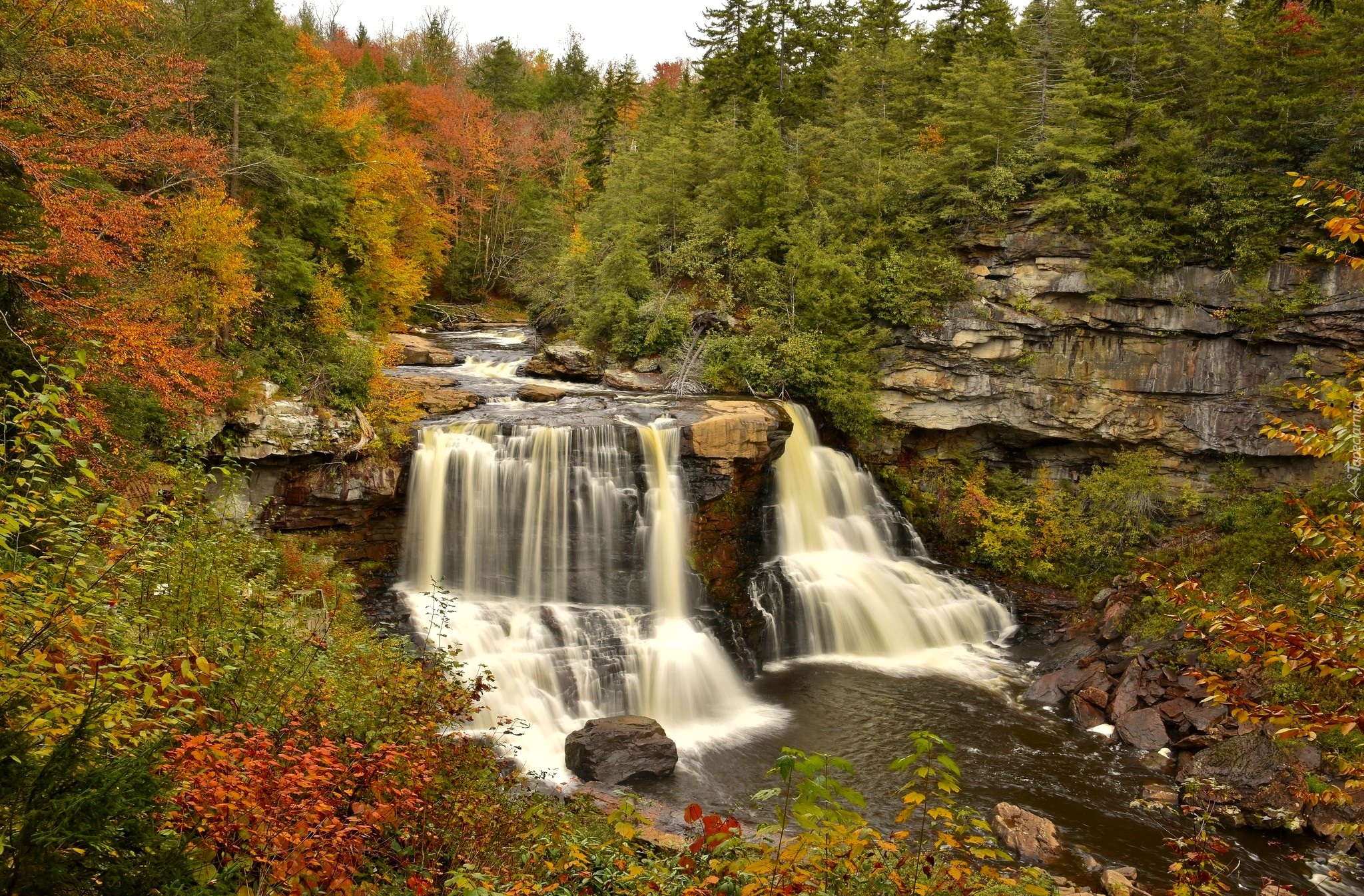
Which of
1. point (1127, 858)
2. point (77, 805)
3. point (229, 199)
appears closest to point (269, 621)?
point (77, 805)

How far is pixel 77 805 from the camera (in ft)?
7.43

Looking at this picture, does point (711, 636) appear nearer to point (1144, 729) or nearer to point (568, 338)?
point (1144, 729)

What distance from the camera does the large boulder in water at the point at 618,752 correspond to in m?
11.0

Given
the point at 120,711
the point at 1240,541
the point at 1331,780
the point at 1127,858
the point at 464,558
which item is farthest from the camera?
the point at 1240,541

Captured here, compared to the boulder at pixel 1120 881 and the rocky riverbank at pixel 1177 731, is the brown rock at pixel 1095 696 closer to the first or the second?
the rocky riverbank at pixel 1177 731

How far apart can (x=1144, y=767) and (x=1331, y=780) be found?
239cm

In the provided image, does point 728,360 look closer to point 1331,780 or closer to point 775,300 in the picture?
point 775,300

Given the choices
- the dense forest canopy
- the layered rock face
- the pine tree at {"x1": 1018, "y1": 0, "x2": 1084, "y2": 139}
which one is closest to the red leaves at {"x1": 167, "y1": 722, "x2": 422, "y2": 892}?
the dense forest canopy

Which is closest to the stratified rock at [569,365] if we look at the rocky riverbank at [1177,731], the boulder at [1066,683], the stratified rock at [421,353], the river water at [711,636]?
the stratified rock at [421,353]

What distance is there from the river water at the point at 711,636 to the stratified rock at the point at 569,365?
11.5ft

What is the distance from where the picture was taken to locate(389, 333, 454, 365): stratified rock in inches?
892

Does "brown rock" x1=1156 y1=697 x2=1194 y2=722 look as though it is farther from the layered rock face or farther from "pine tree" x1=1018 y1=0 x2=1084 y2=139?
"pine tree" x1=1018 y1=0 x2=1084 y2=139

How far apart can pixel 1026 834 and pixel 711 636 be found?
659 cm

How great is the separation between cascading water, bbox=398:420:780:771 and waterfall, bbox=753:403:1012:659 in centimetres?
241
